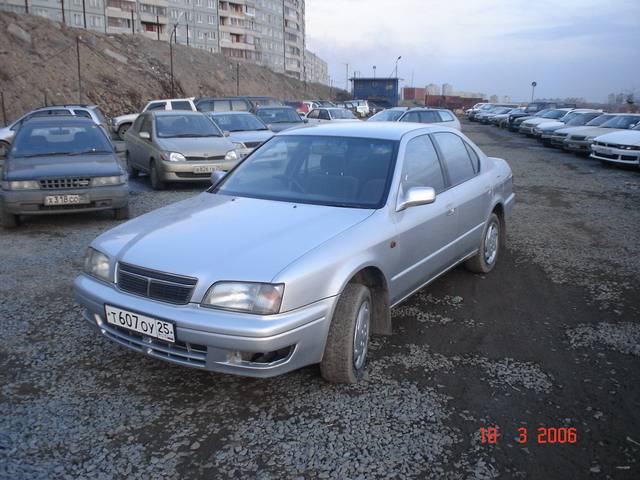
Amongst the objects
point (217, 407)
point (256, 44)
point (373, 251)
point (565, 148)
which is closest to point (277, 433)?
point (217, 407)

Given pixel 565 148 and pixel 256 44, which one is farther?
pixel 256 44

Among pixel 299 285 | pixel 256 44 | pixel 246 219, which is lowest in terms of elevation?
→ pixel 299 285

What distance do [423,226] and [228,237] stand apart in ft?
5.21

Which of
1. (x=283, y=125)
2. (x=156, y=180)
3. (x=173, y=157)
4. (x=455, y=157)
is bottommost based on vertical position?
(x=156, y=180)

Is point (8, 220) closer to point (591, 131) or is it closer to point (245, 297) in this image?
point (245, 297)

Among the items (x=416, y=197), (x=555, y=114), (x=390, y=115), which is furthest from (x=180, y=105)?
(x=416, y=197)

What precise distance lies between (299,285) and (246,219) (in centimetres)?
92

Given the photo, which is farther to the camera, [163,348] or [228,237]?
[228,237]

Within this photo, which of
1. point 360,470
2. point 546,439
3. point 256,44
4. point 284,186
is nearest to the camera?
point 360,470

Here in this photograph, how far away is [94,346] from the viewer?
4.11 metres

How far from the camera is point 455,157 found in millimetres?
5312

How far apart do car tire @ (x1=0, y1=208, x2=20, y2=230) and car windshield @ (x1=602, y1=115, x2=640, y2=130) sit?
722 inches

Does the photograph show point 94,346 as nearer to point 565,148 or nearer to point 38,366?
point 38,366

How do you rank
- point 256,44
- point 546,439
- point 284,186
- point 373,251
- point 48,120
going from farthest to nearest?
point 256,44 < point 48,120 < point 284,186 < point 373,251 < point 546,439
